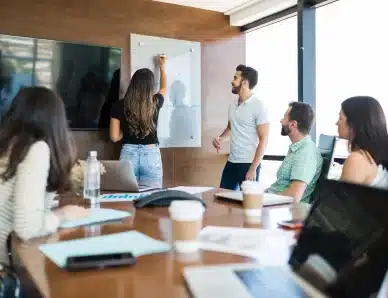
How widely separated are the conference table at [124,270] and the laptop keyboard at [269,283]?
0.32ft

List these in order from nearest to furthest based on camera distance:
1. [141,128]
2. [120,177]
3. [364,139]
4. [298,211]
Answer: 1. [298,211]
2. [364,139]
3. [120,177]
4. [141,128]

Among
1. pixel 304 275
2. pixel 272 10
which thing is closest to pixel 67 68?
pixel 272 10

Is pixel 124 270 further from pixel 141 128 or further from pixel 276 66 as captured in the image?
pixel 276 66

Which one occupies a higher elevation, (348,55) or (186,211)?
(348,55)

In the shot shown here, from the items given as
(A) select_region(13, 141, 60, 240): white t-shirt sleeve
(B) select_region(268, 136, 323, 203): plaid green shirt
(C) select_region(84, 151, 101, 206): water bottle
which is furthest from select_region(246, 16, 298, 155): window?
(A) select_region(13, 141, 60, 240): white t-shirt sleeve

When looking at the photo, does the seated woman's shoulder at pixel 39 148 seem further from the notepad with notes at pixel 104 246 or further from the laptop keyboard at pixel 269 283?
the laptop keyboard at pixel 269 283

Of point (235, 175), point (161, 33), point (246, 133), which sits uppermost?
point (161, 33)

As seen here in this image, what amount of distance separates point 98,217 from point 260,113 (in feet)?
7.06

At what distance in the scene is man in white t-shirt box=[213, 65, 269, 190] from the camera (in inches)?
128

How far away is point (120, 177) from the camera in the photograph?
1.93m

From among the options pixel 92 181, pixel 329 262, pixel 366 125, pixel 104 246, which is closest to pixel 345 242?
pixel 329 262

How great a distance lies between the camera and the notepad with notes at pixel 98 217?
49.0 inches

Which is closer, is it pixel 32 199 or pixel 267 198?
pixel 32 199

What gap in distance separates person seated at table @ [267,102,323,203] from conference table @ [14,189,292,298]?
889 millimetres
